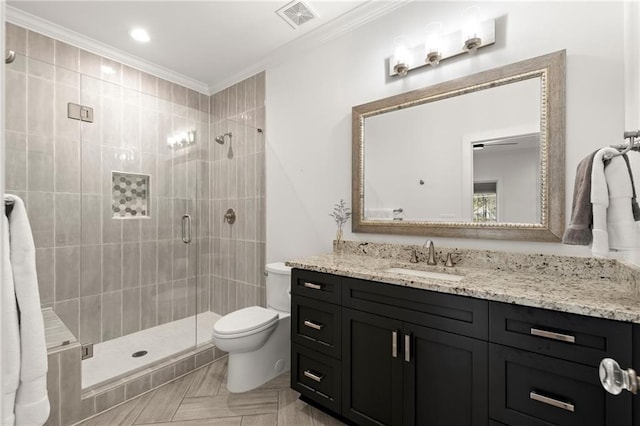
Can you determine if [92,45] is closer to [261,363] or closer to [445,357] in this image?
[261,363]

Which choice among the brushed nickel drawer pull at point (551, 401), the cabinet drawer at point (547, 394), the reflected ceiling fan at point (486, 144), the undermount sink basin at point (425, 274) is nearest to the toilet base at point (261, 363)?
the undermount sink basin at point (425, 274)

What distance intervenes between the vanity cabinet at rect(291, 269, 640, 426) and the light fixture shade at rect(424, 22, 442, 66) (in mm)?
1379

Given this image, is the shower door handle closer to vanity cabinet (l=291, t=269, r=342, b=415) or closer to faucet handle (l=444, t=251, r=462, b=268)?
vanity cabinet (l=291, t=269, r=342, b=415)

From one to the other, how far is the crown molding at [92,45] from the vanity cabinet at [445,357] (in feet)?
8.20

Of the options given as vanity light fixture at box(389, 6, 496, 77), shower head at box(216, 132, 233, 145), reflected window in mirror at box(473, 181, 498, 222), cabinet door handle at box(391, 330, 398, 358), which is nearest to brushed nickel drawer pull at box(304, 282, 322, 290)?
cabinet door handle at box(391, 330, 398, 358)

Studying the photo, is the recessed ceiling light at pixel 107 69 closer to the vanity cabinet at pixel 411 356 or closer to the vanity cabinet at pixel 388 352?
the vanity cabinet at pixel 388 352

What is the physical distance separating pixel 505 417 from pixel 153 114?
3257 millimetres

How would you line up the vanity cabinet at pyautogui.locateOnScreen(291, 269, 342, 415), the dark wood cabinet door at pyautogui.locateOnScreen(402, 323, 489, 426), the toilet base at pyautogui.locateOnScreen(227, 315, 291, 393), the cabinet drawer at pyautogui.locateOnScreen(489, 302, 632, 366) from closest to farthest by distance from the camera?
the cabinet drawer at pyautogui.locateOnScreen(489, 302, 632, 366) < the dark wood cabinet door at pyautogui.locateOnScreen(402, 323, 489, 426) < the vanity cabinet at pyautogui.locateOnScreen(291, 269, 342, 415) < the toilet base at pyautogui.locateOnScreen(227, 315, 291, 393)

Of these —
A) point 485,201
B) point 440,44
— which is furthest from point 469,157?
point 440,44

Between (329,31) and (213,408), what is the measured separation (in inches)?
108

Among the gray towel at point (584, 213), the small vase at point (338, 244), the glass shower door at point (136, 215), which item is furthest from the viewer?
the glass shower door at point (136, 215)

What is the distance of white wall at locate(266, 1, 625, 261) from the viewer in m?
1.48

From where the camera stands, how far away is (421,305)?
142 centimetres

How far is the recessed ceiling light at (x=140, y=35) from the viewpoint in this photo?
95.9 inches
